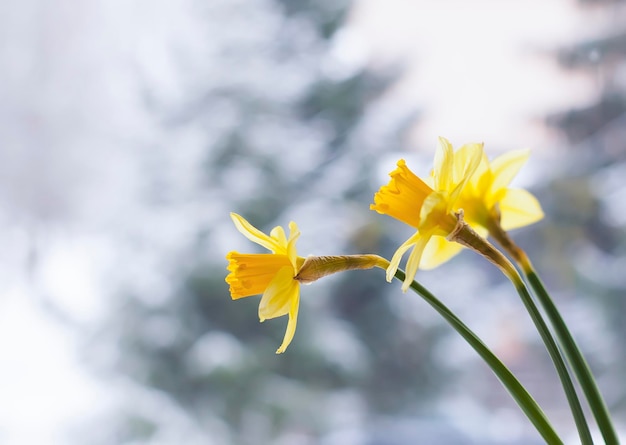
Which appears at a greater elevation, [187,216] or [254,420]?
[187,216]

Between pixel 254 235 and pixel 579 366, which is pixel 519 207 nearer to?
pixel 579 366

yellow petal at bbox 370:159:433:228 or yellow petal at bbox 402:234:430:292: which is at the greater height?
yellow petal at bbox 370:159:433:228

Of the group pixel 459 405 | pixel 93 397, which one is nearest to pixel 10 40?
pixel 93 397

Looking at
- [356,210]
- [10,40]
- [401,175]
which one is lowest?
[401,175]

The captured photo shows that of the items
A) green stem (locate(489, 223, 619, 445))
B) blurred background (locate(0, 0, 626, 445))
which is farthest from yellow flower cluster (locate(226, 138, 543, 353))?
blurred background (locate(0, 0, 626, 445))

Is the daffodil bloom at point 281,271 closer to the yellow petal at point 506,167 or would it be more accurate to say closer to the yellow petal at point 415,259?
the yellow petal at point 415,259

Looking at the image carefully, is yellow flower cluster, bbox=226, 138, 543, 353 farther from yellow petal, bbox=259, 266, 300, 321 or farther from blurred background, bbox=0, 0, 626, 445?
blurred background, bbox=0, 0, 626, 445

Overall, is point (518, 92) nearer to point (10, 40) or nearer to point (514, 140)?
point (514, 140)
